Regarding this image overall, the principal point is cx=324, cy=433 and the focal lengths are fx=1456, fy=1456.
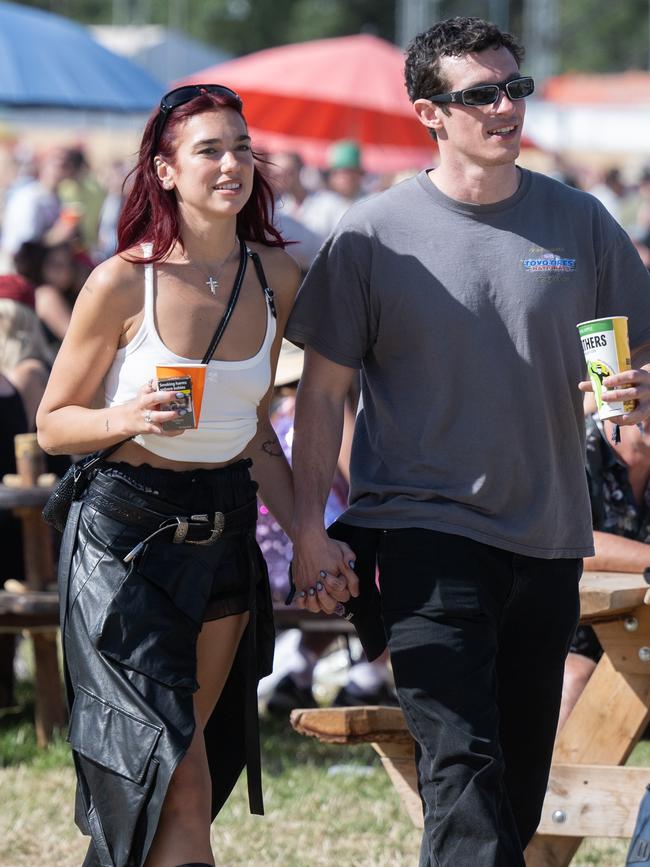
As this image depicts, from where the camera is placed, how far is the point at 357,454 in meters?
3.66

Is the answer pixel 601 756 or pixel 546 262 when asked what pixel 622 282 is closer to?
pixel 546 262

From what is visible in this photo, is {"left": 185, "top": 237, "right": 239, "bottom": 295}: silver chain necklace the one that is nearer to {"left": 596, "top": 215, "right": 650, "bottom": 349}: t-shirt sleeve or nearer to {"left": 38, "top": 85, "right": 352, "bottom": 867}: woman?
{"left": 38, "top": 85, "right": 352, "bottom": 867}: woman

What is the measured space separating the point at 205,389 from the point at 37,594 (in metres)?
2.82

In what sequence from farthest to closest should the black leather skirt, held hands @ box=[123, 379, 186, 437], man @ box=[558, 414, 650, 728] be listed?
man @ box=[558, 414, 650, 728]
the black leather skirt
held hands @ box=[123, 379, 186, 437]

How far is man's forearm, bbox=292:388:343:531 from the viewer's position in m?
3.58

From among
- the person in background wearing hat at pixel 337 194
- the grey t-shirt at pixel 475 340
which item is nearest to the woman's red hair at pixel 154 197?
the grey t-shirt at pixel 475 340

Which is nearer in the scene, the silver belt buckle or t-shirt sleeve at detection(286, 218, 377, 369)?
the silver belt buckle

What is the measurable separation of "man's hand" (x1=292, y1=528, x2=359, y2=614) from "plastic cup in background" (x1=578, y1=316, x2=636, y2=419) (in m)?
0.72

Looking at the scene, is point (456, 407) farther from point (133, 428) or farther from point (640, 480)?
point (640, 480)

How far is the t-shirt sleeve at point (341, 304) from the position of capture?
11.6ft

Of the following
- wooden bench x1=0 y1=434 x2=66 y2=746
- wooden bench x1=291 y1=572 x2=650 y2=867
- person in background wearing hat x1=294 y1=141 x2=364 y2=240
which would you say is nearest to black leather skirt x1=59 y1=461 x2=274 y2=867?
wooden bench x1=291 y1=572 x2=650 y2=867

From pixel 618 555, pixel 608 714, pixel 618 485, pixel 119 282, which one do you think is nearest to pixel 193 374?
pixel 119 282

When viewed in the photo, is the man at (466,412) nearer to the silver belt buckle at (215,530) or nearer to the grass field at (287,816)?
the silver belt buckle at (215,530)

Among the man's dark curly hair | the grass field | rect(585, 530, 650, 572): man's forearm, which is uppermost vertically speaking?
the man's dark curly hair
